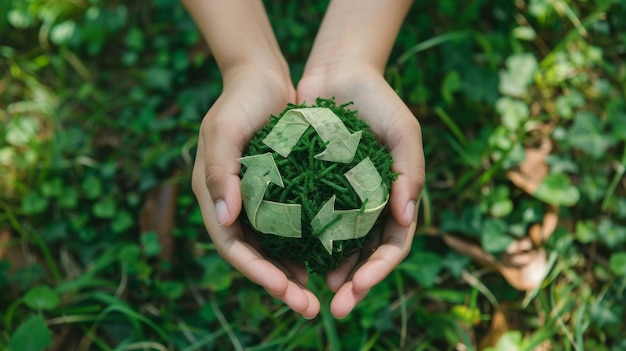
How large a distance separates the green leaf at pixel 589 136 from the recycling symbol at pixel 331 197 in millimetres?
1053

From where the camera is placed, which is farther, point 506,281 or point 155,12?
point 155,12

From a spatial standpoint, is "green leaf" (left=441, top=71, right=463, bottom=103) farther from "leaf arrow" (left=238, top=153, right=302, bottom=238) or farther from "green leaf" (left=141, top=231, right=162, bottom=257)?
"green leaf" (left=141, top=231, right=162, bottom=257)

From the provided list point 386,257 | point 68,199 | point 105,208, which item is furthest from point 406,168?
point 68,199

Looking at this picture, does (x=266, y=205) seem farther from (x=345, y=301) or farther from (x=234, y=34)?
(x=234, y=34)

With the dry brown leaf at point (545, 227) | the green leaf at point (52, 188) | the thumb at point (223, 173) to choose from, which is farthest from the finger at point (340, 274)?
the green leaf at point (52, 188)

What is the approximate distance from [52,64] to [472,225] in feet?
6.16

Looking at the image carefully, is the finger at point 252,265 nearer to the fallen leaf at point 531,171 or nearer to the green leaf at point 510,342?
the green leaf at point 510,342

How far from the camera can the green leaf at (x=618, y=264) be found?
77.0 inches

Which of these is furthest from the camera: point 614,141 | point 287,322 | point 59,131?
point 59,131

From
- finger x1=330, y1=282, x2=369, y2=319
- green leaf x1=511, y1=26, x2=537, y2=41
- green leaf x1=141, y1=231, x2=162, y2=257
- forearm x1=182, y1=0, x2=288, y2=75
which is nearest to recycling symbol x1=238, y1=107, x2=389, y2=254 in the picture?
finger x1=330, y1=282, x2=369, y2=319

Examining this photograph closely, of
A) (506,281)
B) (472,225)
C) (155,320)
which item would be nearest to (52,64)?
(155,320)

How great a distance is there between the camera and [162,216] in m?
2.11

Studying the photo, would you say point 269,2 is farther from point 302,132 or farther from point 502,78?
point 302,132

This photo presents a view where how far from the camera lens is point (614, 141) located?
2.08 meters
